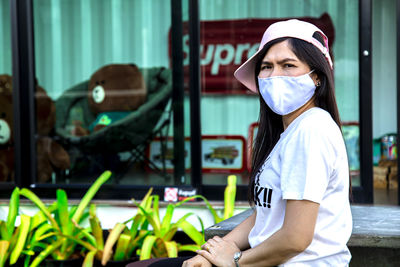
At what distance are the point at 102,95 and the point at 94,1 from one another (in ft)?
2.91

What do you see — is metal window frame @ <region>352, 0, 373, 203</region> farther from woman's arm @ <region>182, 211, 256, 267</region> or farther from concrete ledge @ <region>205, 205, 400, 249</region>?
woman's arm @ <region>182, 211, 256, 267</region>

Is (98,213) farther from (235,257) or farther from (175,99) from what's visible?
(235,257)

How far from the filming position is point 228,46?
16.9 ft

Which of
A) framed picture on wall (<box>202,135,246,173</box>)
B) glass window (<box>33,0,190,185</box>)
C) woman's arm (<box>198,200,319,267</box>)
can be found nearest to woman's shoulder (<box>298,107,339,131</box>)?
woman's arm (<box>198,200,319,267</box>)

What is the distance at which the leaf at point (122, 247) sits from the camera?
3000 millimetres

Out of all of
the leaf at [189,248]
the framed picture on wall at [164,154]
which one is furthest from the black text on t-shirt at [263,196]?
the framed picture on wall at [164,154]

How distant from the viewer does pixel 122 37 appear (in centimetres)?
465

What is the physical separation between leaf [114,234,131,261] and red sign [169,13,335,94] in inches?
91.4

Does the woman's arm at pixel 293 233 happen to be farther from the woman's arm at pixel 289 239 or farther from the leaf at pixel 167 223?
the leaf at pixel 167 223

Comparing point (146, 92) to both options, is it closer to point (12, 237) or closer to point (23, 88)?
point (23, 88)

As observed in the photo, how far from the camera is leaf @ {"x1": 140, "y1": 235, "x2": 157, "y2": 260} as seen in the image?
9.39ft

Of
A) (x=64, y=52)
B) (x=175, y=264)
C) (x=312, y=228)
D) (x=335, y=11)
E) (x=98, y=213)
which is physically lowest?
(x=98, y=213)

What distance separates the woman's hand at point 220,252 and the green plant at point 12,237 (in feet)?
6.32

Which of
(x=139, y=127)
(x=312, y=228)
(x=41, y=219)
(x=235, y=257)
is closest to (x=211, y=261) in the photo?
(x=235, y=257)
